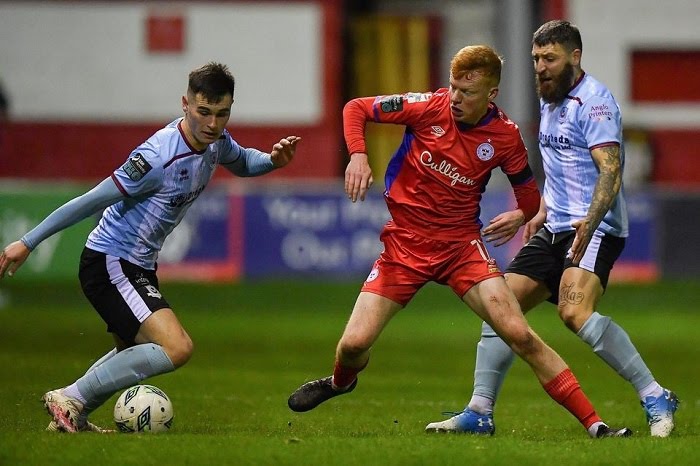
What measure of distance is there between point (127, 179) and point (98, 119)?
19.2m

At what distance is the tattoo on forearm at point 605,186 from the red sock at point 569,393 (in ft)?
2.77

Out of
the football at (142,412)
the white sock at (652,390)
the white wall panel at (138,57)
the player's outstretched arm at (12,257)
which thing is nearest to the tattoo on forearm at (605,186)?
→ the white sock at (652,390)

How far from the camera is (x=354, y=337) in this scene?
7.71 meters

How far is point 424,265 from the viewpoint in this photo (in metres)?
7.80

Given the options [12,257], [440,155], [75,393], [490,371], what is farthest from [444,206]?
[12,257]

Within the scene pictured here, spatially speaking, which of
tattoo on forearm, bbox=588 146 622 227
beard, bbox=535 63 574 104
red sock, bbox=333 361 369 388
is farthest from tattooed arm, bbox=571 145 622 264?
red sock, bbox=333 361 369 388

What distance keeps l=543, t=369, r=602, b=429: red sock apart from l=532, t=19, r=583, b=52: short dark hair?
1.93 meters

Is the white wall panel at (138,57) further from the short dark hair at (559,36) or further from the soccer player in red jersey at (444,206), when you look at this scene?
the soccer player in red jersey at (444,206)

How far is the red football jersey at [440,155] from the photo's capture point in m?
7.77

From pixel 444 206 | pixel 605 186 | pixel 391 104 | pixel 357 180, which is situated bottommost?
pixel 444 206

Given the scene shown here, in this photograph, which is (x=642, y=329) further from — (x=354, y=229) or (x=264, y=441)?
(x=264, y=441)

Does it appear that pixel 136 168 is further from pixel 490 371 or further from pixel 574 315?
pixel 574 315

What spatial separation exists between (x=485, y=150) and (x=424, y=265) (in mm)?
741

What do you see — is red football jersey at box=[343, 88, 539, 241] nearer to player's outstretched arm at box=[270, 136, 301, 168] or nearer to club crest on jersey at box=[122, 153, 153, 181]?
player's outstretched arm at box=[270, 136, 301, 168]
